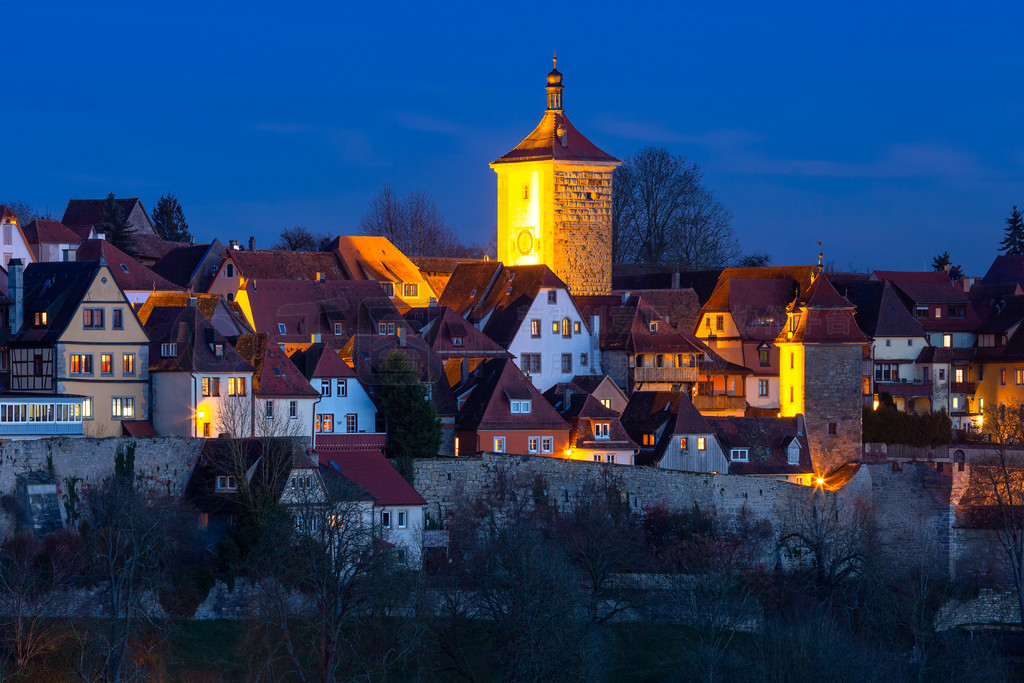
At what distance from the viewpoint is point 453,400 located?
60.7 meters

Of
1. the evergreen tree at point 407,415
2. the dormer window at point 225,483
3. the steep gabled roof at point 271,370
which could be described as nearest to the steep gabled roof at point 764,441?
the evergreen tree at point 407,415

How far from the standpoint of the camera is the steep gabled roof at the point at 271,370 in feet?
187

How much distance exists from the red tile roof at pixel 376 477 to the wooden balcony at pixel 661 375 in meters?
16.5

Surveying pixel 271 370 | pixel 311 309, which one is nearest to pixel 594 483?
pixel 271 370

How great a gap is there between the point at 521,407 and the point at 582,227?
16.3m

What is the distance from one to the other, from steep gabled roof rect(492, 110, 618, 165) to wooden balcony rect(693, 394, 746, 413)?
36.1ft

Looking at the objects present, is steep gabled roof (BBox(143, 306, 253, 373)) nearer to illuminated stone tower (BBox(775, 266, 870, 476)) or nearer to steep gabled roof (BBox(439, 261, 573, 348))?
steep gabled roof (BBox(439, 261, 573, 348))

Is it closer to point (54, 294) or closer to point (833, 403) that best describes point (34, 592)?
point (54, 294)

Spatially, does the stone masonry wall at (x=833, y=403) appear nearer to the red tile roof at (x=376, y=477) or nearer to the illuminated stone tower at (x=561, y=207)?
the illuminated stone tower at (x=561, y=207)

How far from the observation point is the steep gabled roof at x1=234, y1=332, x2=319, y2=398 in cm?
5691

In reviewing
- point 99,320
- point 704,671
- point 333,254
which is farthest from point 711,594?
point 333,254

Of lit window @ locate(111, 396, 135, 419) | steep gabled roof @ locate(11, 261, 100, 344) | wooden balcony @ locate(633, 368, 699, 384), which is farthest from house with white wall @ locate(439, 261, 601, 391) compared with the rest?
A: steep gabled roof @ locate(11, 261, 100, 344)

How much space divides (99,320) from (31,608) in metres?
13.3

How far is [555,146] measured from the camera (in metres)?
74.4
